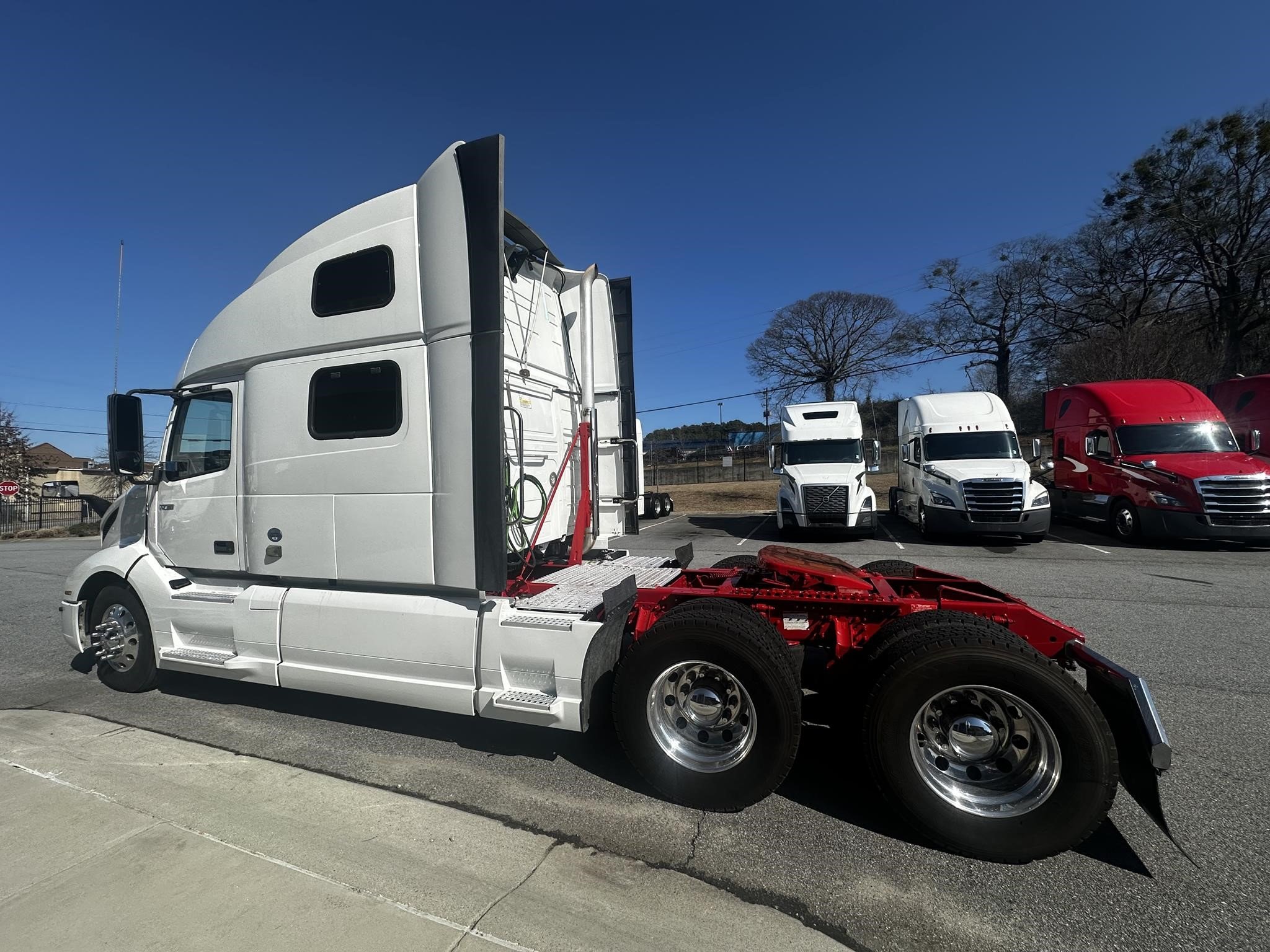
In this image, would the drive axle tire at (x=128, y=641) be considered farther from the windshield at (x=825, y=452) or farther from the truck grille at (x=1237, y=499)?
the truck grille at (x=1237, y=499)

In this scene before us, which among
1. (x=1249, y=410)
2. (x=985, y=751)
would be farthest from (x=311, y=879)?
(x=1249, y=410)

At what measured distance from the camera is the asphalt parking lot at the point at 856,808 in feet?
7.32

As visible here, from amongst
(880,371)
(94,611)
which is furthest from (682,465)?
(94,611)

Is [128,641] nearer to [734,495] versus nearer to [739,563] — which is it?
[739,563]

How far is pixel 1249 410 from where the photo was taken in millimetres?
15250

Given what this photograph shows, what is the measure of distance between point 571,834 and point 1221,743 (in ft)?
12.8

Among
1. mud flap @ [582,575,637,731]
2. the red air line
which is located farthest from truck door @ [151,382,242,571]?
mud flap @ [582,575,637,731]

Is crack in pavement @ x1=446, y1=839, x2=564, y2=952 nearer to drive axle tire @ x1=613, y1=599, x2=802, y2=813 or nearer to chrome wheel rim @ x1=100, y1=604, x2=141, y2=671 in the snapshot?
drive axle tire @ x1=613, y1=599, x2=802, y2=813

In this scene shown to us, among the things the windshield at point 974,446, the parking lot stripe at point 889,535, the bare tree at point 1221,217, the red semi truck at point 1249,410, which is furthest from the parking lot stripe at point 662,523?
the bare tree at point 1221,217

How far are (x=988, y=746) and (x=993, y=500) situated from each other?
→ 435 inches

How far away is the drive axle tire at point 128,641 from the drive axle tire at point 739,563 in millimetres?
4495

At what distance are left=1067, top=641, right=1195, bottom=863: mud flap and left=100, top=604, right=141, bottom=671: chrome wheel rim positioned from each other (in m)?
6.39

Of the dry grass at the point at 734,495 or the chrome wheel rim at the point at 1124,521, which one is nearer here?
the chrome wheel rim at the point at 1124,521

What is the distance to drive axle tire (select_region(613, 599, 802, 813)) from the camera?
2840 millimetres
